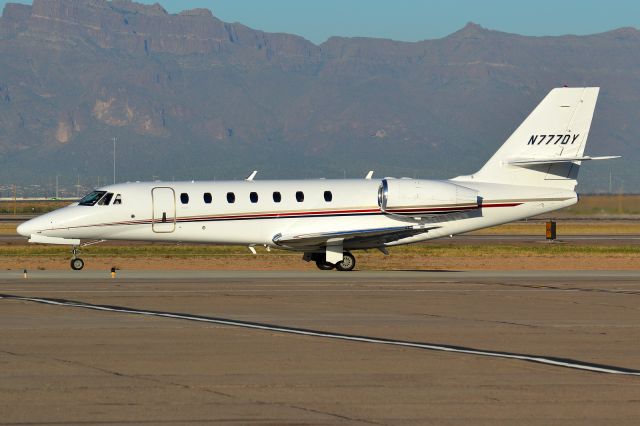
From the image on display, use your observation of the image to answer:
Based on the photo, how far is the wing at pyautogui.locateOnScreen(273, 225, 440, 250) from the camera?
35875 mm

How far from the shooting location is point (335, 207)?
36875 mm

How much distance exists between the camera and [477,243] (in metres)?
56.6

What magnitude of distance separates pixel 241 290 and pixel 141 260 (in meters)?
15.5

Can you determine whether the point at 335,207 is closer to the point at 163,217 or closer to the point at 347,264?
the point at 347,264

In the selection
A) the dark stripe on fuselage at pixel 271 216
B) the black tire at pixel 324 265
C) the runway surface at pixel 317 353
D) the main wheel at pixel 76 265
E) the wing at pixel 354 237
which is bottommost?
the runway surface at pixel 317 353

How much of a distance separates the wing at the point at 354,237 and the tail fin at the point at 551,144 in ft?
10.2

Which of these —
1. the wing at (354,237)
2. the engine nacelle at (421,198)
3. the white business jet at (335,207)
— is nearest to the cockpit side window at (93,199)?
the white business jet at (335,207)

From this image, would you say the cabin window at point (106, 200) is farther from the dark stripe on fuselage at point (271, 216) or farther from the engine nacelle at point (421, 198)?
the engine nacelle at point (421, 198)

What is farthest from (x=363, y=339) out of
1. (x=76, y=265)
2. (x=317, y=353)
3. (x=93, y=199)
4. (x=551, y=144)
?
(x=551, y=144)

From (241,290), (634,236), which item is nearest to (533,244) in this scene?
(634,236)

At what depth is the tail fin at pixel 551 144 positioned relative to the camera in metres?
37.7

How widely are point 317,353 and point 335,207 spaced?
62.5 feet

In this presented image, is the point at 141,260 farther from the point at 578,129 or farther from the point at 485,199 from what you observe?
the point at 578,129

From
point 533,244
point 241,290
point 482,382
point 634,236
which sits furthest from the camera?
point 634,236
